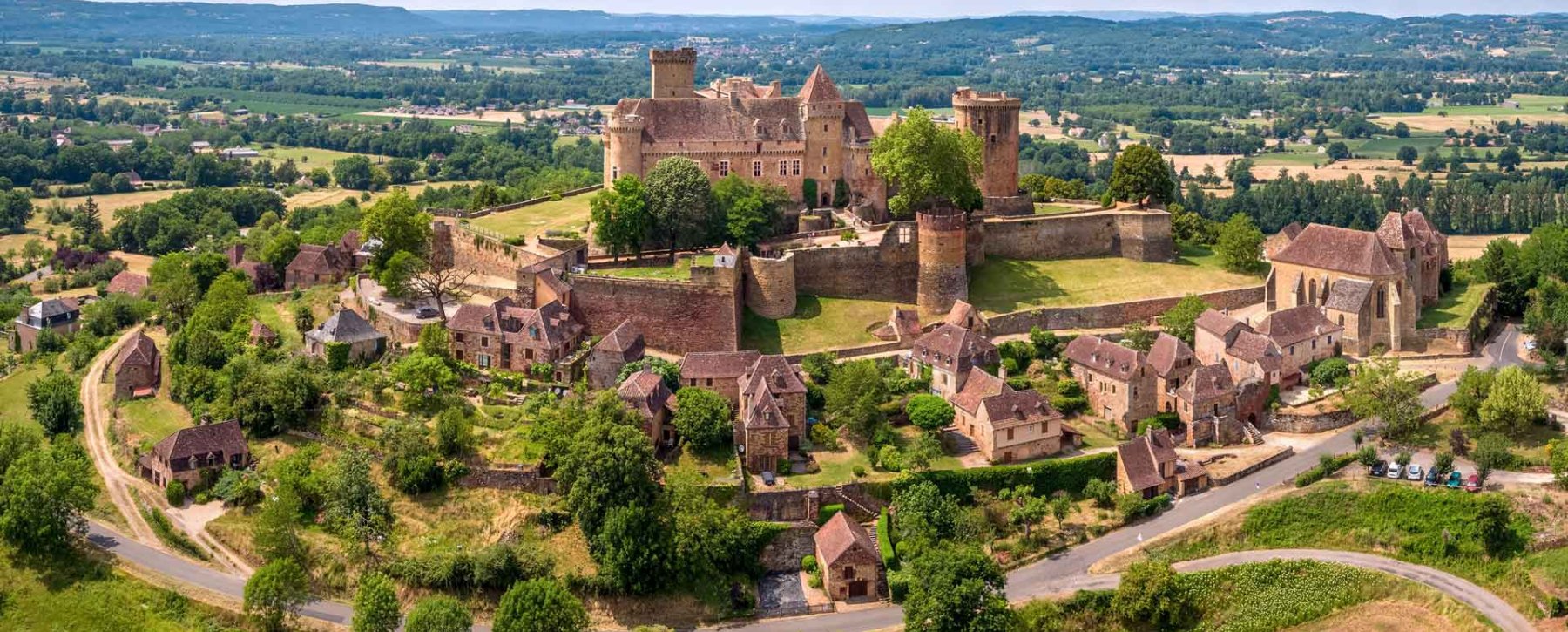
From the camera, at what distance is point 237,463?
6000 cm

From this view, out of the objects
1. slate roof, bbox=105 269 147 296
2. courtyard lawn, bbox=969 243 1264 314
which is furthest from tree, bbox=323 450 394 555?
slate roof, bbox=105 269 147 296

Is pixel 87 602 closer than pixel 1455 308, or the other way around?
pixel 87 602

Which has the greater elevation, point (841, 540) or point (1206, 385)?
point (1206, 385)

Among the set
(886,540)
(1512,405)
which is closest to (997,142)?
(1512,405)

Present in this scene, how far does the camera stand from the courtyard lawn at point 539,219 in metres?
75.7

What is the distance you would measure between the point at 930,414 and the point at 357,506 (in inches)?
880

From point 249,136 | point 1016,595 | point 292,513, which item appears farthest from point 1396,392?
point 249,136

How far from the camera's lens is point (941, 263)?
228 ft

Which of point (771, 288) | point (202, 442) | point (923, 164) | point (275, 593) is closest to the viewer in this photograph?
point (275, 593)

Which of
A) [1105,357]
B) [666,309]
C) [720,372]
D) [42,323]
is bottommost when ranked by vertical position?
[42,323]

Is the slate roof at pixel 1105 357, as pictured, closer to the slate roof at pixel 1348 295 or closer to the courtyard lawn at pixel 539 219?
the slate roof at pixel 1348 295

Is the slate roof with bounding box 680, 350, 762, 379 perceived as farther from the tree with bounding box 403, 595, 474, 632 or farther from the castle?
the castle

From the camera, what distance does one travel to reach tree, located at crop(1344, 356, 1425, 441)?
61281mm

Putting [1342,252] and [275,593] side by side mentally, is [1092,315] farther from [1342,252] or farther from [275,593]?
[275,593]
